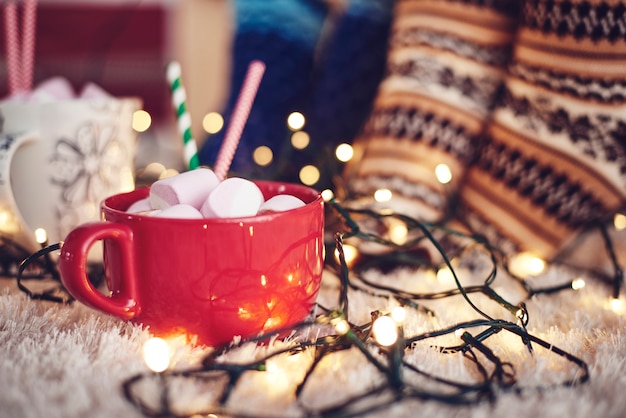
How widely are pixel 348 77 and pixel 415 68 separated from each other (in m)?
0.17

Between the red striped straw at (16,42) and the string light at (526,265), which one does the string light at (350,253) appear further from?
the red striped straw at (16,42)

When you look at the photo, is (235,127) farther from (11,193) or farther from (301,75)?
(301,75)

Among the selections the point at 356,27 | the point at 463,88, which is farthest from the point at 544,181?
the point at 356,27

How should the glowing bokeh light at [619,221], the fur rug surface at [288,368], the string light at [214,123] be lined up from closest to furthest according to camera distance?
the fur rug surface at [288,368] < the glowing bokeh light at [619,221] < the string light at [214,123]

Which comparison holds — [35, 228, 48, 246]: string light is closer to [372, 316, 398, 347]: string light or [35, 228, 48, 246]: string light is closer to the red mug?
the red mug

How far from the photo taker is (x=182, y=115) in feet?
1.62

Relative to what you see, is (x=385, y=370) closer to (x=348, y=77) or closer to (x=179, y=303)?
(x=179, y=303)

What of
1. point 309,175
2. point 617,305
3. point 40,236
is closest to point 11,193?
point 40,236

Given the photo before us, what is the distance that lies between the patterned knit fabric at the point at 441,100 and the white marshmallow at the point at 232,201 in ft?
0.76

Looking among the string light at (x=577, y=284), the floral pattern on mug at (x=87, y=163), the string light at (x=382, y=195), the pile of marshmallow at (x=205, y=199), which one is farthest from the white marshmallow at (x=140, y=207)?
the string light at (x=577, y=284)

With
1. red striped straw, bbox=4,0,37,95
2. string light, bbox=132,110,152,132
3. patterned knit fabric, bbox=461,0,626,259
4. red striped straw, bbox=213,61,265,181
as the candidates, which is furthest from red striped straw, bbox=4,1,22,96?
patterned knit fabric, bbox=461,0,626,259

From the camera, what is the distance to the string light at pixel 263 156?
2.43 ft

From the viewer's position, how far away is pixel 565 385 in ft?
0.99

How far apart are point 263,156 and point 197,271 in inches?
17.4
